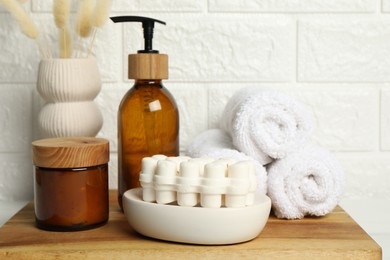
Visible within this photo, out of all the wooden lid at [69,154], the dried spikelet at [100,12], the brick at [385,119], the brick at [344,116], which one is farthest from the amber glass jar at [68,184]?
the brick at [385,119]

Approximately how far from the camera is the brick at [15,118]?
38.9 inches

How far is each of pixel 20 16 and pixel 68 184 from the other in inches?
11.9

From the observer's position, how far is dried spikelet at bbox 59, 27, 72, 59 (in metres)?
0.88

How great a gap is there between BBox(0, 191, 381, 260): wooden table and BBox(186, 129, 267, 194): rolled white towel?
71mm

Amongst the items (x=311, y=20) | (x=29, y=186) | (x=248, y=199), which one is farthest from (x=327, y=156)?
(x=29, y=186)

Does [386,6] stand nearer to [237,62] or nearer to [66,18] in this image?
[237,62]

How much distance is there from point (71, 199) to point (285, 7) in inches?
20.6

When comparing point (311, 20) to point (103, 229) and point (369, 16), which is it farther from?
point (103, 229)

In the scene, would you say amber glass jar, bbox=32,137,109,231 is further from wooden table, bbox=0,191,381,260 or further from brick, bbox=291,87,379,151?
brick, bbox=291,87,379,151

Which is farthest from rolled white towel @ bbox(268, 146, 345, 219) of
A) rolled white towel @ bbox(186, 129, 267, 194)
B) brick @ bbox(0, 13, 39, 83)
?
brick @ bbox(0, 13, 39, 83)

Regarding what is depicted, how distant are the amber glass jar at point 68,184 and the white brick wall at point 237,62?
0.31 meters

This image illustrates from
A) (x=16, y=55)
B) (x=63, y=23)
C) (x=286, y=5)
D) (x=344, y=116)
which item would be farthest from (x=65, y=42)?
(x=344, y=116)

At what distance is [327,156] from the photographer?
30.3 inches

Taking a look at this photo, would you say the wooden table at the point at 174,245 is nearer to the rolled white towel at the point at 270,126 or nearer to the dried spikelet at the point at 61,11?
the rolled white towel at the point at 270,126
